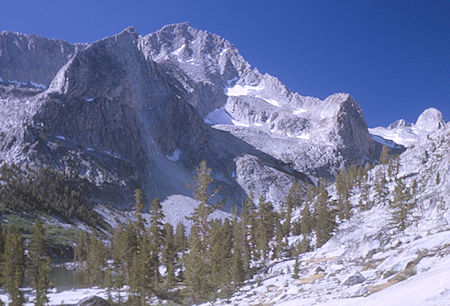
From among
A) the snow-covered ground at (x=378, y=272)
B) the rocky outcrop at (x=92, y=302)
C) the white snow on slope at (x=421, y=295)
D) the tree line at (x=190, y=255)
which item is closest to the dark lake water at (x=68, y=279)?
the tree line at (x=190, y=255)

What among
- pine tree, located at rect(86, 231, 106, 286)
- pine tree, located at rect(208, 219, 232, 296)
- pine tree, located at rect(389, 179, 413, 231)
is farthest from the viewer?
pine tree, located at rect(86, 231, 106, 286)

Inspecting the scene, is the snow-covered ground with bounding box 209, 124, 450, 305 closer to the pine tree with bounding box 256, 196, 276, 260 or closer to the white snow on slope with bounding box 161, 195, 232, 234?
the pine tree with bounding box 256, 196, 276, 260

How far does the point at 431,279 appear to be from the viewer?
7.45 m

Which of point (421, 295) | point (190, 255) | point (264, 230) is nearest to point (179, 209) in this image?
point (264, 230)

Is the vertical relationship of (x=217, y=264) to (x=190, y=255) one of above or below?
below

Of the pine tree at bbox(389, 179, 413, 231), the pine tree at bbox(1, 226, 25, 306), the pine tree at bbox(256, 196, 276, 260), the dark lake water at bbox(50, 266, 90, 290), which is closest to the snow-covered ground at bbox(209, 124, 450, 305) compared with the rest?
the pine tree at bbox(389, 179, 413, 231)

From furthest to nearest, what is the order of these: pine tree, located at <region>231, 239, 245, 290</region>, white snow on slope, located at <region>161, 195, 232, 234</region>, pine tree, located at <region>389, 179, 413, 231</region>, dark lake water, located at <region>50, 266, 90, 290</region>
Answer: white snow on slope, located at <region>161, 195, 232, 234</region> → dark lake water, located at <region>50, 266, 90, 290</region> → pine tree, located at <region>389, 179, 413, 231</region> → pine tree, located at <region>231, 239, 245, 290</region>

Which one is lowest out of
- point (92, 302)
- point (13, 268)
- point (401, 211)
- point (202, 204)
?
point (92, 302)

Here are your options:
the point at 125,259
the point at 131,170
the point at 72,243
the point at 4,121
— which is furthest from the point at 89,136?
the point at 125,259

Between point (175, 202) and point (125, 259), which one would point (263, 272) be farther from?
point (175, 202)

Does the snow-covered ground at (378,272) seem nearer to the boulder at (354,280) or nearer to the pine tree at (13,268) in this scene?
the boulder at (354,280)

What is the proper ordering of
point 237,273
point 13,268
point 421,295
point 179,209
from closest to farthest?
point 421,295
point 237,273
point 13,268
point 179,209

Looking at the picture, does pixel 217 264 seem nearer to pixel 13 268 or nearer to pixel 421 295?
pixel 13 268

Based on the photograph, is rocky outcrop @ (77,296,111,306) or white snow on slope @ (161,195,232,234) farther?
white snow on slope @ (161,195,232,234)
